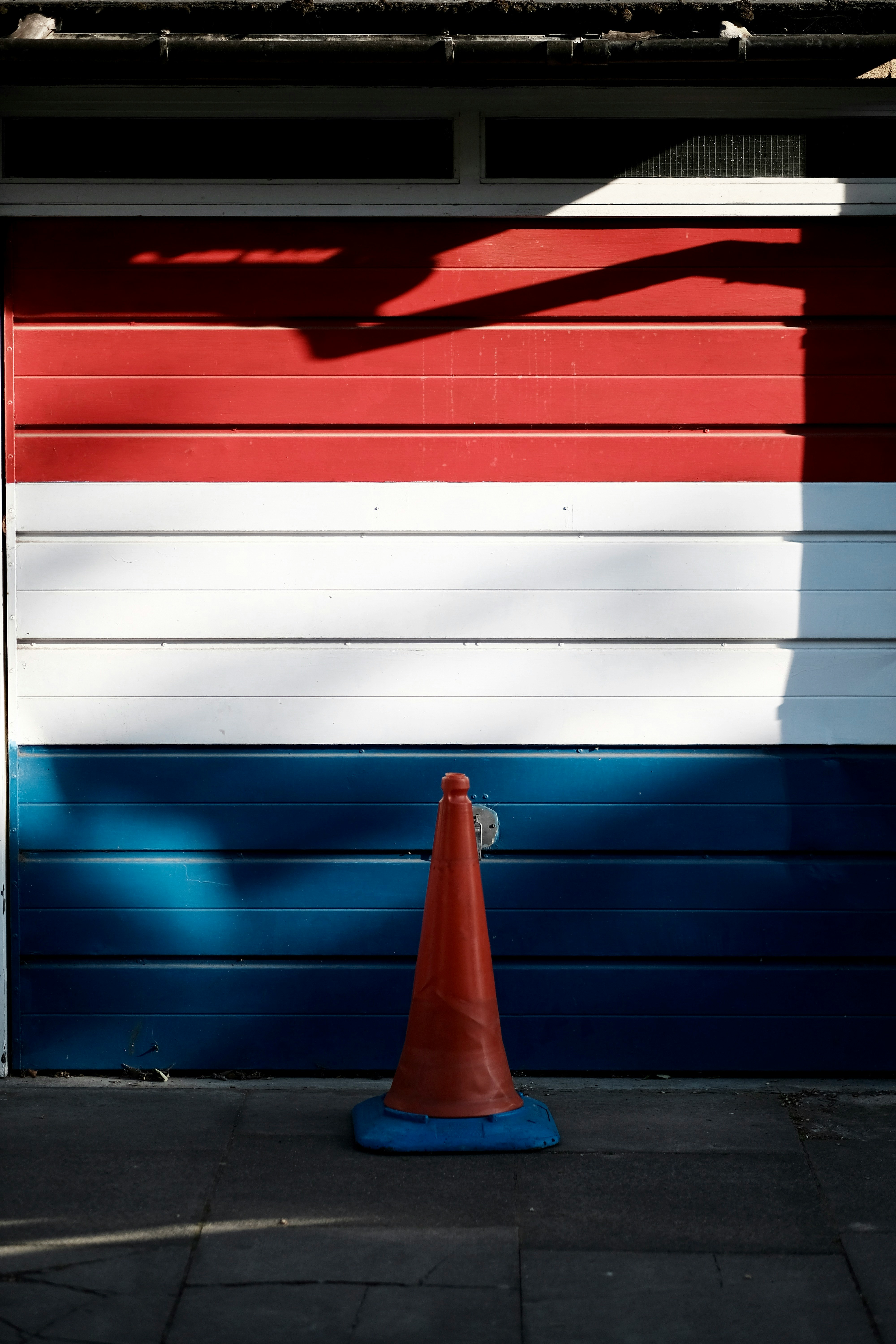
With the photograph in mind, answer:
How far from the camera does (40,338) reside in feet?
14.3

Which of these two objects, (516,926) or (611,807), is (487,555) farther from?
(516,926)

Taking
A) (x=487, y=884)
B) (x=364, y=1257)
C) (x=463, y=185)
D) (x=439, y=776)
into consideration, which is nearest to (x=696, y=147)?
(x=463, y=185)

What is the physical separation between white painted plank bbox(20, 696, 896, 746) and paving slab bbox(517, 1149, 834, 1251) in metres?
1.39

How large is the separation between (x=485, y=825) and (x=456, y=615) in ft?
2.44

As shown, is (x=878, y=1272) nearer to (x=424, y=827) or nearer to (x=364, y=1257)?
(x=364, y=1257)

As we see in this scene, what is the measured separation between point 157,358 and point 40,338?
41 centimetres

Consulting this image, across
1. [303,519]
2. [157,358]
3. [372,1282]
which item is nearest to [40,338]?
[157,358]

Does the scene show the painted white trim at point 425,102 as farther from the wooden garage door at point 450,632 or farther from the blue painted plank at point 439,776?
the blue painted plank at point 439,776

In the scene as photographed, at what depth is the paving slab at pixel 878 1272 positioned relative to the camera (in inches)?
112

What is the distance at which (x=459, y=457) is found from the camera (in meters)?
4.34

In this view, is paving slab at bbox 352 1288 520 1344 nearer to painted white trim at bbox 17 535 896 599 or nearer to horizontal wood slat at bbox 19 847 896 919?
horizontal wood slat at bbox 19 847 896 919

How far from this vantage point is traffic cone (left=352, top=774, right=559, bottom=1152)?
148 inches

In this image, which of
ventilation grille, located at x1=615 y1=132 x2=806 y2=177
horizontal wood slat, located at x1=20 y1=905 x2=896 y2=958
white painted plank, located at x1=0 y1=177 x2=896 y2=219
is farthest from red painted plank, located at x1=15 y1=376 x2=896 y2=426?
horizontal wood slat, located at x1=20 y1=905 x2=896 y2=958

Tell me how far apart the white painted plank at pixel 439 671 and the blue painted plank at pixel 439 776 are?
210 mm
